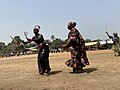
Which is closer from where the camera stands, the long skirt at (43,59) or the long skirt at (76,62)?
the long skirt at (76,62)

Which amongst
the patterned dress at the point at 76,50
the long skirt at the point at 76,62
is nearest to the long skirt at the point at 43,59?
the patterned dress at the point at 76,50

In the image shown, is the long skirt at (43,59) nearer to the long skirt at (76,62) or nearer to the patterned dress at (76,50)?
the patterned dress at (76,50)

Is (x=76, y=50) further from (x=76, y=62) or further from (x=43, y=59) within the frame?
(x=43, y=59)

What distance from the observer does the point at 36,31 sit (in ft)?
49.6

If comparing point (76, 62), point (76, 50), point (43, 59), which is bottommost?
point (76, 62)

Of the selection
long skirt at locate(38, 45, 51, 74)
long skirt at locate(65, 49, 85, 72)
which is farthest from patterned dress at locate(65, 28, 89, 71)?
long skirt at locate(38, 45, 51, 74)

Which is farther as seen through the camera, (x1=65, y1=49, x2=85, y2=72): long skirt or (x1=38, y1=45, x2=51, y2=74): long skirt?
(x1=38, y1=45, x2=51, y2=74): long skirt

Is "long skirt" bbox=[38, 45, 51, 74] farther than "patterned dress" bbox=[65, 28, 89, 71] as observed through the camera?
Yes

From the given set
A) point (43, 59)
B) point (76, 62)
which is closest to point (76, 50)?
point (76, 62)

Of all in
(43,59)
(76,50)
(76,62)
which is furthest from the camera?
(43,59)

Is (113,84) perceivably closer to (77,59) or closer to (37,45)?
(77,59)

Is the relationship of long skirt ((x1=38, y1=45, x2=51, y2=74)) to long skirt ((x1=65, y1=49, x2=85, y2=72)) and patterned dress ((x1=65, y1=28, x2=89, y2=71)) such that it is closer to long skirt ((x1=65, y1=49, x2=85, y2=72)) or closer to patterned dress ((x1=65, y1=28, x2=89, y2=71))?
patterned dress ((x1=65, y1=28, x2=89, y2=71))

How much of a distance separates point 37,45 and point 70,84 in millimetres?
3932

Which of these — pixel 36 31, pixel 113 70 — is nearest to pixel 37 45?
pixel 36 31
